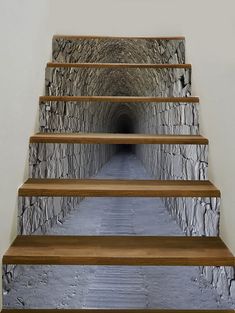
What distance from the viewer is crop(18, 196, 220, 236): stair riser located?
6.73 ft

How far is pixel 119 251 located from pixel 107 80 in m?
5.45

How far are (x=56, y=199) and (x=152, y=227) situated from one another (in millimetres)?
825

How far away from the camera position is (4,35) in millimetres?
1702

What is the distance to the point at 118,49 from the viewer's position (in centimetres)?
500

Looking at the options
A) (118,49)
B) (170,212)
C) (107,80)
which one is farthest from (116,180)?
(107,80)

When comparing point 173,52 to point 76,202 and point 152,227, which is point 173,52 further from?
point 76,202

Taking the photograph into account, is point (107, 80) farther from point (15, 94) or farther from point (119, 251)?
point (119, 251)

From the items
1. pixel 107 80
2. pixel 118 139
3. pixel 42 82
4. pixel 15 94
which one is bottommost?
pixel 118 139

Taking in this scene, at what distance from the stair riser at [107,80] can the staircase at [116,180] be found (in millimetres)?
12

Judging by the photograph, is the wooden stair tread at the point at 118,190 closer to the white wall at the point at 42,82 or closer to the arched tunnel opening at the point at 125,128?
the white wall at the point at 42,82

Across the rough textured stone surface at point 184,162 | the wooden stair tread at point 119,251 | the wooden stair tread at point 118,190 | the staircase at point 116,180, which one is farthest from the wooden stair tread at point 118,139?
the wooden stair tread at point 119,251

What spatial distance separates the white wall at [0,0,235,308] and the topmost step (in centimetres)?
19

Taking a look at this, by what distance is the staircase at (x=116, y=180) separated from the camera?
5.25 ft

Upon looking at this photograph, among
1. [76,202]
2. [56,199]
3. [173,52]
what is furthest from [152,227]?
[173,52]
